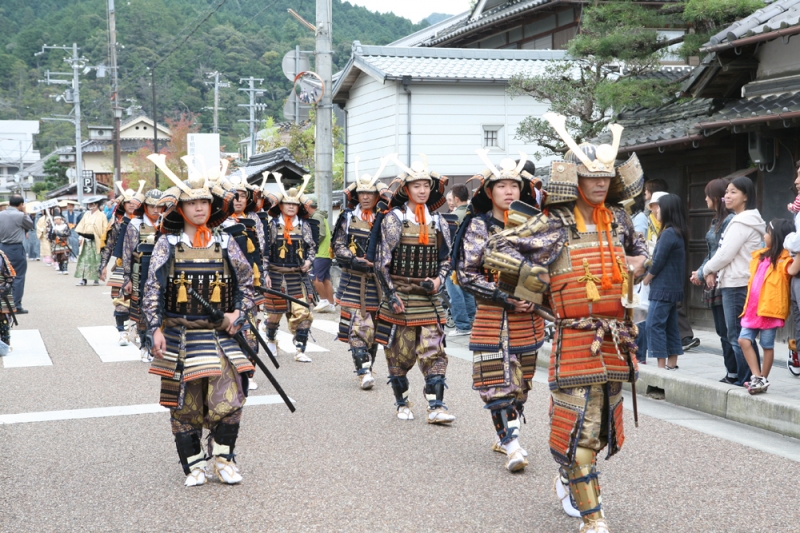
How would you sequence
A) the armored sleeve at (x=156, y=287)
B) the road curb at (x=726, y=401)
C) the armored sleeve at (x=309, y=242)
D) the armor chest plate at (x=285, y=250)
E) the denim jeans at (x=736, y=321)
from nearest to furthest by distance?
1. the armored sleeve at (x=156, y=287)
2. the road curb at (x=726, y=401)
3. the denim jeans at (x=736, y=321)
4. the armor chest plate at (x=285, y=250)
5. the armored sleeve at (x=309, y=242)

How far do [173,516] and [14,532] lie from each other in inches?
31.9

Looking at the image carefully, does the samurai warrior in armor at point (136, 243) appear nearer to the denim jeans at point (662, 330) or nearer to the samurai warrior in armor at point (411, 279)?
the samurai warrior in armor at point (411, 279)

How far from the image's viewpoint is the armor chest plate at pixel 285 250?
10555mm

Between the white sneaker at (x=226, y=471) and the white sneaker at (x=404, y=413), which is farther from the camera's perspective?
the white sneaker at (x=404, y=413)

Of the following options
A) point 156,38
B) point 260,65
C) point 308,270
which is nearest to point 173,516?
point 308,270

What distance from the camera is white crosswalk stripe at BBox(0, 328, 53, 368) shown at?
1031 centimetres

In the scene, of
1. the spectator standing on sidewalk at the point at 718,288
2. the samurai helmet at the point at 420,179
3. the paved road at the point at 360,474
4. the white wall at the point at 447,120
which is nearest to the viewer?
the paved road at the point at 360,474

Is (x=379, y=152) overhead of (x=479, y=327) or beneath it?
overhead

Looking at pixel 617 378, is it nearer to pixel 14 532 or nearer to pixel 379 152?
pixel 14 532

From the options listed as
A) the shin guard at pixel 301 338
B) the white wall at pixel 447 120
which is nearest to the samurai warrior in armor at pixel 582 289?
the shin guard at pixel 301 338

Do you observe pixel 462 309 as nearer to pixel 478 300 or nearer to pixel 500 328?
pixel 478 300

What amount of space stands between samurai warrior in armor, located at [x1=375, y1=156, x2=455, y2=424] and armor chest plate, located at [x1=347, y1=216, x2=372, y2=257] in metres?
2.09

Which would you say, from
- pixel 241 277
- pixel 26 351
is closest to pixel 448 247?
pixel 241 277

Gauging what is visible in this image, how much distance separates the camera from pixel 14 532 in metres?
4.59
